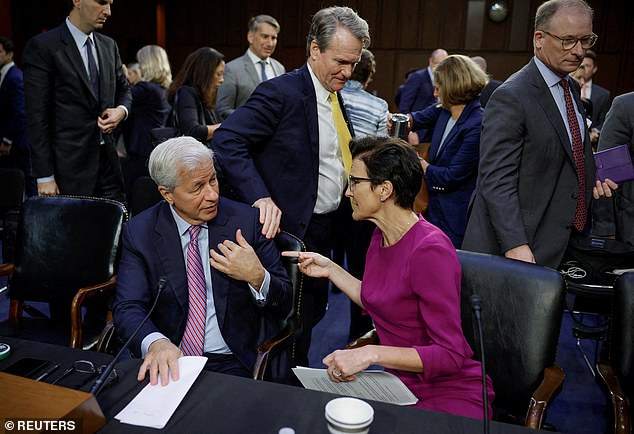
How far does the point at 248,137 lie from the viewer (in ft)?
7.35

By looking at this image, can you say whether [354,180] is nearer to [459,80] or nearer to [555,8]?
[555,8]

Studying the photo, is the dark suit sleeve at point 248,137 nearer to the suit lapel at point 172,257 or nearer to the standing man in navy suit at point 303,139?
the standing man in navy suit at point 303,139

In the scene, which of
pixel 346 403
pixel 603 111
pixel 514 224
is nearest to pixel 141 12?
pixel 603 111

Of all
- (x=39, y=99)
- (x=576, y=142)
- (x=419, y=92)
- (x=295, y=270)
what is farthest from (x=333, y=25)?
(x=419, y=92)

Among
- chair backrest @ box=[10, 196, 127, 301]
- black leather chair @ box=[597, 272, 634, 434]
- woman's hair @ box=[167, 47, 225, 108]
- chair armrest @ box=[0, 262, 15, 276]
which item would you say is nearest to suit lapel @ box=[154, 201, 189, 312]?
chair backrest @ box=[10, 196, 127, 301]

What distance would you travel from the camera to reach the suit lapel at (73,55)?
279cm

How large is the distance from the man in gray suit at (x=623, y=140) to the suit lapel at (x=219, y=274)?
1.94 metres

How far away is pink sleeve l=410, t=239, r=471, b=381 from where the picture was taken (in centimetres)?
150

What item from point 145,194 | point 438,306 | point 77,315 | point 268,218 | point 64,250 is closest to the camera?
point 438,306

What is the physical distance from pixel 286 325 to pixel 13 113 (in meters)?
4.40

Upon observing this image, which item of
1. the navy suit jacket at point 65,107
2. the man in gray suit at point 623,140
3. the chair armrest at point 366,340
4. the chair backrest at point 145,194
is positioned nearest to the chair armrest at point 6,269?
the navy suit jacket at point 65,107

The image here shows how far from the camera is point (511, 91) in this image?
85.4 inches

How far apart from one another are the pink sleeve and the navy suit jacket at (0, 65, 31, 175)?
4773 millimetres

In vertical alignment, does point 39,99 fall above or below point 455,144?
above
